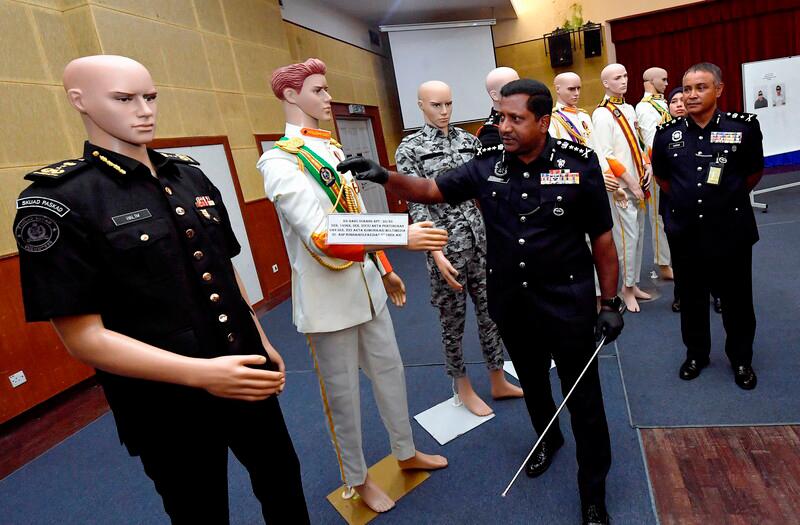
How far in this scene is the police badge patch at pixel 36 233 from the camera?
867 mm

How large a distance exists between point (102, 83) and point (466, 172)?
104 centimetres

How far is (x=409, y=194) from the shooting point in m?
1.54

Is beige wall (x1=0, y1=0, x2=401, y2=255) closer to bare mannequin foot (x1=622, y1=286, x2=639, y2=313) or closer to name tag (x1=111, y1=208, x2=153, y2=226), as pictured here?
name tag (x1=111, y1=208, x2=153, y2=226)

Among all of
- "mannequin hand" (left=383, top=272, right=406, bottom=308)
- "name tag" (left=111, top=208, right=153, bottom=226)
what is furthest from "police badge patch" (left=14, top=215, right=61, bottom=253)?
"mannequin hand" (left=383, top=272, right=406, bottom=308)

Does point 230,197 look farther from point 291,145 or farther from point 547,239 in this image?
point 547,239

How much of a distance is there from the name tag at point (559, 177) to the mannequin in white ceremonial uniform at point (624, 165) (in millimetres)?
1682

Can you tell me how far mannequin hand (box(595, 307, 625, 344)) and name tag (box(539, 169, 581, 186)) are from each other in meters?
0.42

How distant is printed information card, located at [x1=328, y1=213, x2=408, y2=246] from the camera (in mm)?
1200

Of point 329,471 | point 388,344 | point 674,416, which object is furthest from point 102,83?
point 674,416

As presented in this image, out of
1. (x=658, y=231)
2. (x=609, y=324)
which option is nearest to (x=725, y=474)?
(x=609, y=324)

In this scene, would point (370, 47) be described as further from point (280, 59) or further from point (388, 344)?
point (388, 344)

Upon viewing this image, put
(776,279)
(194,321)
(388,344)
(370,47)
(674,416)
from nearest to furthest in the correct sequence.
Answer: (194,321) < (388,344) < (674,416) < (776,279) < (370,47)

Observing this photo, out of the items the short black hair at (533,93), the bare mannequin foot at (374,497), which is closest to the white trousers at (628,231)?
the short black hair at (533,93)

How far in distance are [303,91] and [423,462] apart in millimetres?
1465
